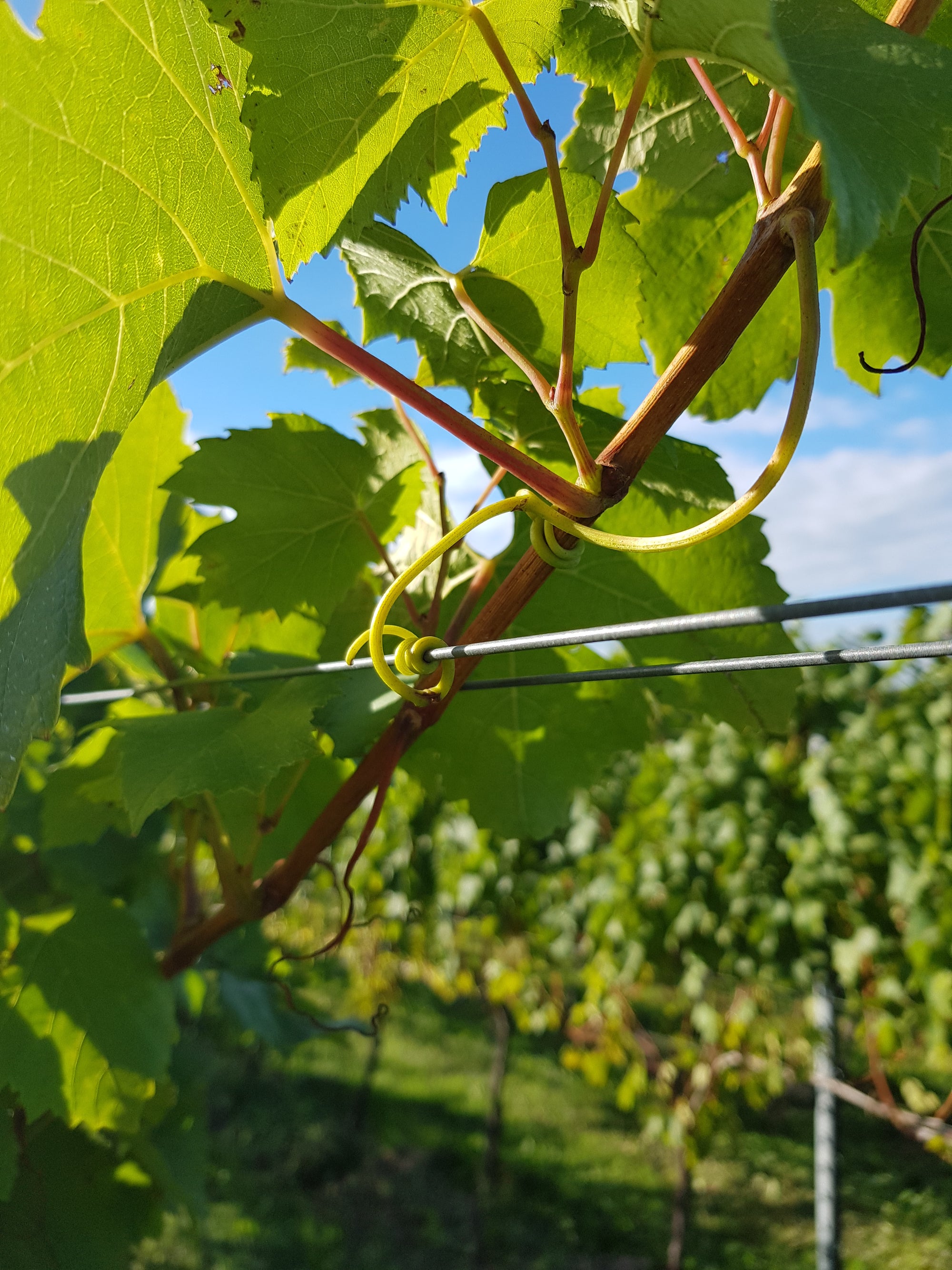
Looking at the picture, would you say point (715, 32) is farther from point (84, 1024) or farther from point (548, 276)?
point (84, 1024)

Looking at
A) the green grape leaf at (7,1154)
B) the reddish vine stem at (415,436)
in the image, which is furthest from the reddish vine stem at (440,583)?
the green grape leaf at (7,1154)

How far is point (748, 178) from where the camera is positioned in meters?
0.82

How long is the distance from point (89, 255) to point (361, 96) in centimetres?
19

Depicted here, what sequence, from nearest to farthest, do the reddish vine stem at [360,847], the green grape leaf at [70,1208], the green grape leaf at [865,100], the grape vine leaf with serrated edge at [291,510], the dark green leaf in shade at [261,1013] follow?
the green grape leaf at [865,100]
the reddish vine stem at [360,847]
the grape vine leaf with serrated edge at [291,510]
the green grape leaf at [70,1208]
the dark green leaf in shade at [261,1013]

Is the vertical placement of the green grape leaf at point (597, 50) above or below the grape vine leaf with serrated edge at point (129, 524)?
above

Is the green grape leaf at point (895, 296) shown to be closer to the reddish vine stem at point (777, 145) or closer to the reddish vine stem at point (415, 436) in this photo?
the reddish vine stem at point (777, 145)

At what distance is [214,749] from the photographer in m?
Answer: 0.82

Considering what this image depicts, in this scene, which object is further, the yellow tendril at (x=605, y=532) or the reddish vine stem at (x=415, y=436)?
the reddish vine stem at (x=415, y=436)

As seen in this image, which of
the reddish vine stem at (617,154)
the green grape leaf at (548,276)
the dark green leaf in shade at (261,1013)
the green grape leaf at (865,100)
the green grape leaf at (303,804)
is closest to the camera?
the green grape leaf at (865,100)

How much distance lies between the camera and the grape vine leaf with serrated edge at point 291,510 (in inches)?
37.1

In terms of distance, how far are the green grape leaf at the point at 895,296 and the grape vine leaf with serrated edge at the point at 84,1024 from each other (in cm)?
109

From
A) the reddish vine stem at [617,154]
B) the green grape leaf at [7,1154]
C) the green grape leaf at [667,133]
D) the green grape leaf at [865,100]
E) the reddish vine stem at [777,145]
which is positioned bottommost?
the green grape leaf at [7,1154]

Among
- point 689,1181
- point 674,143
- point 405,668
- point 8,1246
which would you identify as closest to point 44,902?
point 8,1246

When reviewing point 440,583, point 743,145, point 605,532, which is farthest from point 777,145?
point 440,583
